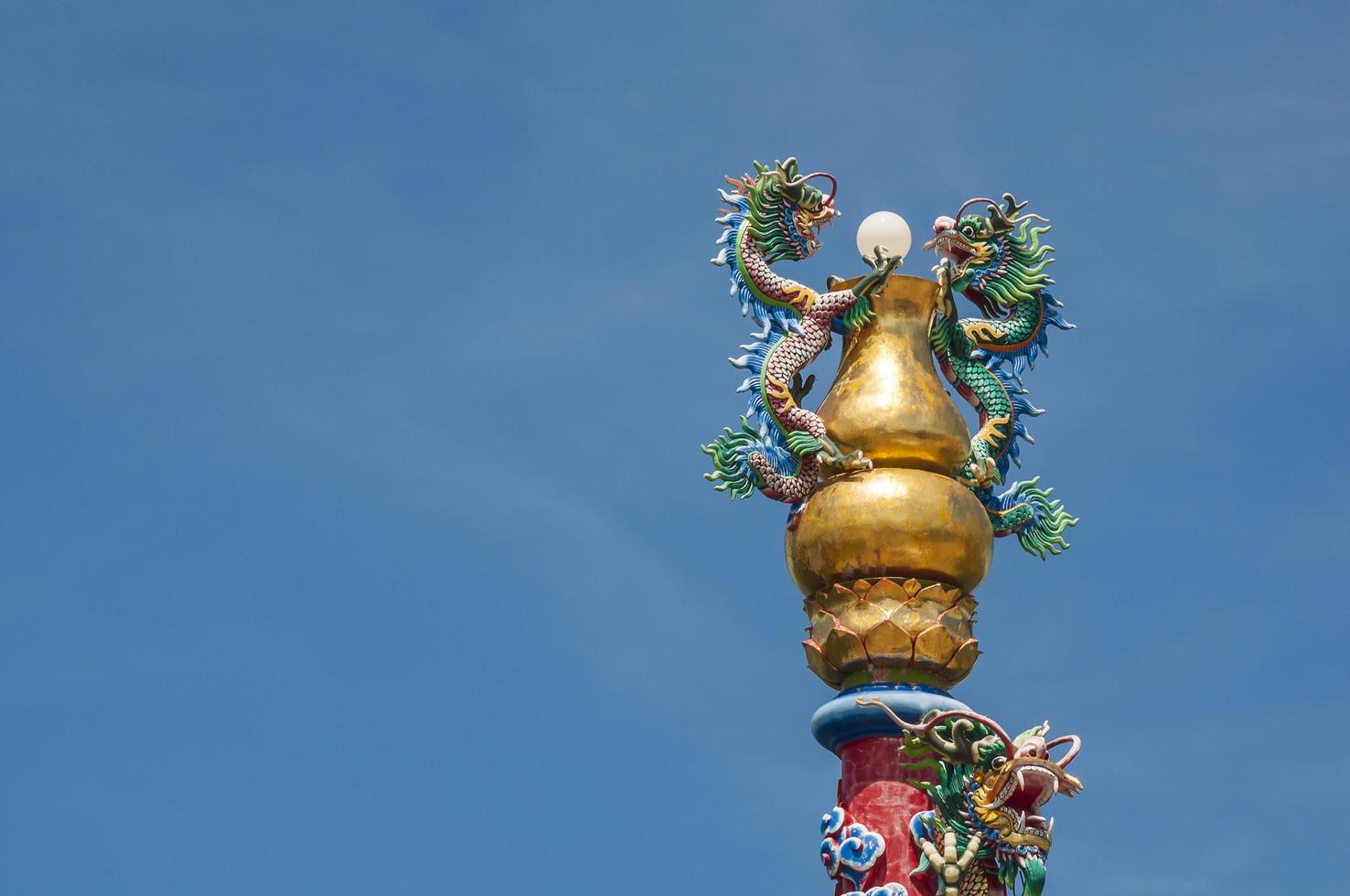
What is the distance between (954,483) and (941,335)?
1.50 m

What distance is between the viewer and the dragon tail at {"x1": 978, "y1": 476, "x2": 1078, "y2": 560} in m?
24.6

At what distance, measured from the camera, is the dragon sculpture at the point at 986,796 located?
72.7 feet

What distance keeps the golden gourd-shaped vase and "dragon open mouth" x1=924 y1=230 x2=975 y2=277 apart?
1.36 meters

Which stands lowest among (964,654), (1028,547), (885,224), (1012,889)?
(1012,889)

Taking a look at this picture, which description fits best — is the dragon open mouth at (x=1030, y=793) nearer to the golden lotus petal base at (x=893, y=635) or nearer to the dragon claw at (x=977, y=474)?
the golden lotus petal base at (x=893, y=635)

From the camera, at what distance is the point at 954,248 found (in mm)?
25047

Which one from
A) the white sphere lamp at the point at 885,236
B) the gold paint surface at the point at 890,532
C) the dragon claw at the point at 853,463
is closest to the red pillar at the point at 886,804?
the gold paint surface at the point at 890,532

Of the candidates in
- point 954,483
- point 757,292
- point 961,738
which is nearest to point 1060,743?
point 961,738

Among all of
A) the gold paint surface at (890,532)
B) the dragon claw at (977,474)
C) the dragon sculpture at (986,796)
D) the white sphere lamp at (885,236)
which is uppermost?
the white sphere lamp at (885,236)

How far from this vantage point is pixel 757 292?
24594 millimetres

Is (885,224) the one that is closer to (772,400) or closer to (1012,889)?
(772,400)

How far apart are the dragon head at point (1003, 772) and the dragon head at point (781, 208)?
4.50m

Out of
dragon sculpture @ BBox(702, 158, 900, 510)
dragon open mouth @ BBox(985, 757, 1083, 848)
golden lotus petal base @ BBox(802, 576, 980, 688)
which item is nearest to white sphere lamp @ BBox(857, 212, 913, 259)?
dragon sculpture @ BBox(702, 158, 900, 510)

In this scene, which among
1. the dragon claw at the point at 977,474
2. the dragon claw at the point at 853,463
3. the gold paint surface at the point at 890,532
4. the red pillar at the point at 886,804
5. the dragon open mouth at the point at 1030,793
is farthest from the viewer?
the dragon claw at the point at 977,474
